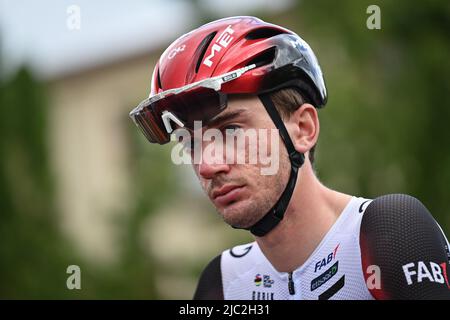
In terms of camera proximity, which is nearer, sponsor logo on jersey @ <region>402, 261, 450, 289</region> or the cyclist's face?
sponsor logo on jersey @ <region>402, 261, 450, 289</region>

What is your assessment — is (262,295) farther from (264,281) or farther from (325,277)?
(325,277)

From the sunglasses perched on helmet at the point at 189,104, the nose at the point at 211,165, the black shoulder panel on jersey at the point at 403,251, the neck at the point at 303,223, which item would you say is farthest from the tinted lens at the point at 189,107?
the black shoulder panel on jersey at the point at 403,251

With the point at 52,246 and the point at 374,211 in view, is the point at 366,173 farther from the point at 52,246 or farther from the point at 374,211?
→ the point at 374,211

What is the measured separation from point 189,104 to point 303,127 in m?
0.76

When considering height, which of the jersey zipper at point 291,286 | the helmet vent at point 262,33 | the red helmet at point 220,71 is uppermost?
the helmet vent at point 262,33

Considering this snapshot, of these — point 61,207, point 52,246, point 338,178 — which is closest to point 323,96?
point 338,178

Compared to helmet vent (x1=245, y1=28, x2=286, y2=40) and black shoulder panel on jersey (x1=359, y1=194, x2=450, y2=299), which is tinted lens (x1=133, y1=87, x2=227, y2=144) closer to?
helmet vent (x1=245, y1=28, x2=286, y2=40)

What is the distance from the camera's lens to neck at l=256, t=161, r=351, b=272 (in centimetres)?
482

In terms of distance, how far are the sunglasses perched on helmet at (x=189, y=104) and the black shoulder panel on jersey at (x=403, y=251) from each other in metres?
1.02

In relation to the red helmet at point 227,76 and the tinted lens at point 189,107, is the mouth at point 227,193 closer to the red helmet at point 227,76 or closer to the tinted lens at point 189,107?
the red helmet at point 227,76

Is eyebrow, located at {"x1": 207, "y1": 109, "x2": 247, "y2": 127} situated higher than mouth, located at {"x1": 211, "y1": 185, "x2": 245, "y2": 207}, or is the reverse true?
eyebrow, located at {"x1": 207, "y1": 109, "x2": 247, "y2": 127}

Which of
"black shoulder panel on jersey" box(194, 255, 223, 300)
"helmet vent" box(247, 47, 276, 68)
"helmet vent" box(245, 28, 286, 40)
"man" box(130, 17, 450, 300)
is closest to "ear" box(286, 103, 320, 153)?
"man" box(130, 17, 450, 300)

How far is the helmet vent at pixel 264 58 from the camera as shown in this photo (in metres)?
4.67

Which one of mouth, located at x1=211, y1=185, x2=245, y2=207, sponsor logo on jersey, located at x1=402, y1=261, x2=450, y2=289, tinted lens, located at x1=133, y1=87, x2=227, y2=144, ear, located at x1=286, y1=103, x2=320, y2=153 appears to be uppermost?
tinted lens, located at x1=133, y1=87, x2=227, y2=144
